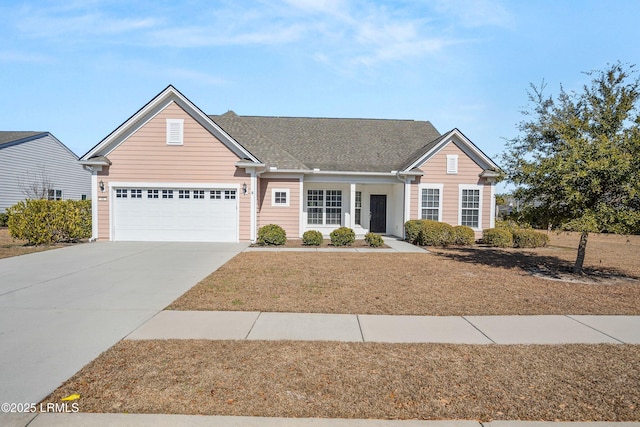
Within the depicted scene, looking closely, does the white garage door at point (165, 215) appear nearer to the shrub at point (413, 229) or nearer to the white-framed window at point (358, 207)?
the white-framed window at point (358, 207)

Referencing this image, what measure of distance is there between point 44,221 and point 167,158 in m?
5.17

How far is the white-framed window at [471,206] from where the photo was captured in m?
18.5

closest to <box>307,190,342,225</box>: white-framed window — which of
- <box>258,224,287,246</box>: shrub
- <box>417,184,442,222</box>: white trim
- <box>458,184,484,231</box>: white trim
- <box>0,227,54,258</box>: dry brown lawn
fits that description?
<box>417,184,442,222</box>: white trim

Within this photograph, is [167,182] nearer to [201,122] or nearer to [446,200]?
[201,122]

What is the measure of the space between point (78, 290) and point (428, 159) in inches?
585

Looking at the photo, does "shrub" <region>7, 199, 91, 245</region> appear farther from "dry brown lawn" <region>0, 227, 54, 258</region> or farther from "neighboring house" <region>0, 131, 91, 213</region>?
"neighboring house" <region>0, 131, 91, 213</region>

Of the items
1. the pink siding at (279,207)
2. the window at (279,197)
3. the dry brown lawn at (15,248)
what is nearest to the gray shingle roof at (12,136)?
the dry brown lawn at (15,248)

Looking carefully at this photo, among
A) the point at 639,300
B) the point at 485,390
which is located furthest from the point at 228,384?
the point at 639,300

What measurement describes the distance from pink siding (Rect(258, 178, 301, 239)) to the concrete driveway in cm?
454

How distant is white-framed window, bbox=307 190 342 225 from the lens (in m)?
20.0

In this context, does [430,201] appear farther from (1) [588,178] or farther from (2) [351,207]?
(1) [588,178]

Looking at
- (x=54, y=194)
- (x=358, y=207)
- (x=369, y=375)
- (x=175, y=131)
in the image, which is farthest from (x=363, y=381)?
(x=54, y=194)

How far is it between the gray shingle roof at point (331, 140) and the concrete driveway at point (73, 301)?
22.7 feet

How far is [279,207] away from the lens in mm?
17891
